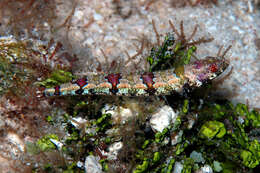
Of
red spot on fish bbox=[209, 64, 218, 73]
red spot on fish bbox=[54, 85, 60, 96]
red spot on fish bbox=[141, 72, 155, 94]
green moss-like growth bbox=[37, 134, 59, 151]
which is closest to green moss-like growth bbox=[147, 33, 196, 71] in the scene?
red spot on fish bbox=[141, 72, 155, 94]

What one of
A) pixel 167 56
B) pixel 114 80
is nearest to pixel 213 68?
pixel 167 56

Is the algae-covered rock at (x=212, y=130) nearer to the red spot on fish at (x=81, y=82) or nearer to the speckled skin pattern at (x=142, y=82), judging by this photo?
the speckled skin pattern at (x=142, y=82)

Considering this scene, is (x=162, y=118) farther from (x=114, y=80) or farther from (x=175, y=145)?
(x=114, y=80)

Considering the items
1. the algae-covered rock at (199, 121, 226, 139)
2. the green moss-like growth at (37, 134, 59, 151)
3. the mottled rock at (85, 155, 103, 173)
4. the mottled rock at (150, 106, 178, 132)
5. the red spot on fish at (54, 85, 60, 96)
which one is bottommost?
the mottled rock at (85, 155, 103, 173)

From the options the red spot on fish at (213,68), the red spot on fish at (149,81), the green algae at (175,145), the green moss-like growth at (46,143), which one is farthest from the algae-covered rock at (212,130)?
the green moss-like growth at (46,143)

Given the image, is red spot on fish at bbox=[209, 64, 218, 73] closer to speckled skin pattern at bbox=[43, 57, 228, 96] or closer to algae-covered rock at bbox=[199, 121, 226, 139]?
speckled skin pattern at bbox=[43, 57, 228, 96]

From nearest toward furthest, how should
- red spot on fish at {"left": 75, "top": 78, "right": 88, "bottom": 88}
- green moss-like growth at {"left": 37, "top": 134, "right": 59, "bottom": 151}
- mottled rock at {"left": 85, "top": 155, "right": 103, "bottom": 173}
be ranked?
mottled rock at {"left": 85, "top": 155, "right": 103, "bottom": 173}, green moss-like growth at {"left": 37, "top": 134, "right": 59, "bottom": 151}, red spot on fish at {"left": 75, "top": 78, "right": 88, "bottom": 88}

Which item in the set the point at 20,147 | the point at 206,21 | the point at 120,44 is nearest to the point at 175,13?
the point at 206,21

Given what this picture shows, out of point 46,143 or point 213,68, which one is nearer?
point 46,143

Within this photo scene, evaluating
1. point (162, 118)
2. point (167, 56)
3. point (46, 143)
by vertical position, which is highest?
point (167, 56)

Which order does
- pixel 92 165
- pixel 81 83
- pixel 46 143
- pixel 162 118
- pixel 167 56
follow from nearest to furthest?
pixel 92 165 → pixel 46 143 → pixel 162 118 → pixel 81 83 → pixel 167 56
